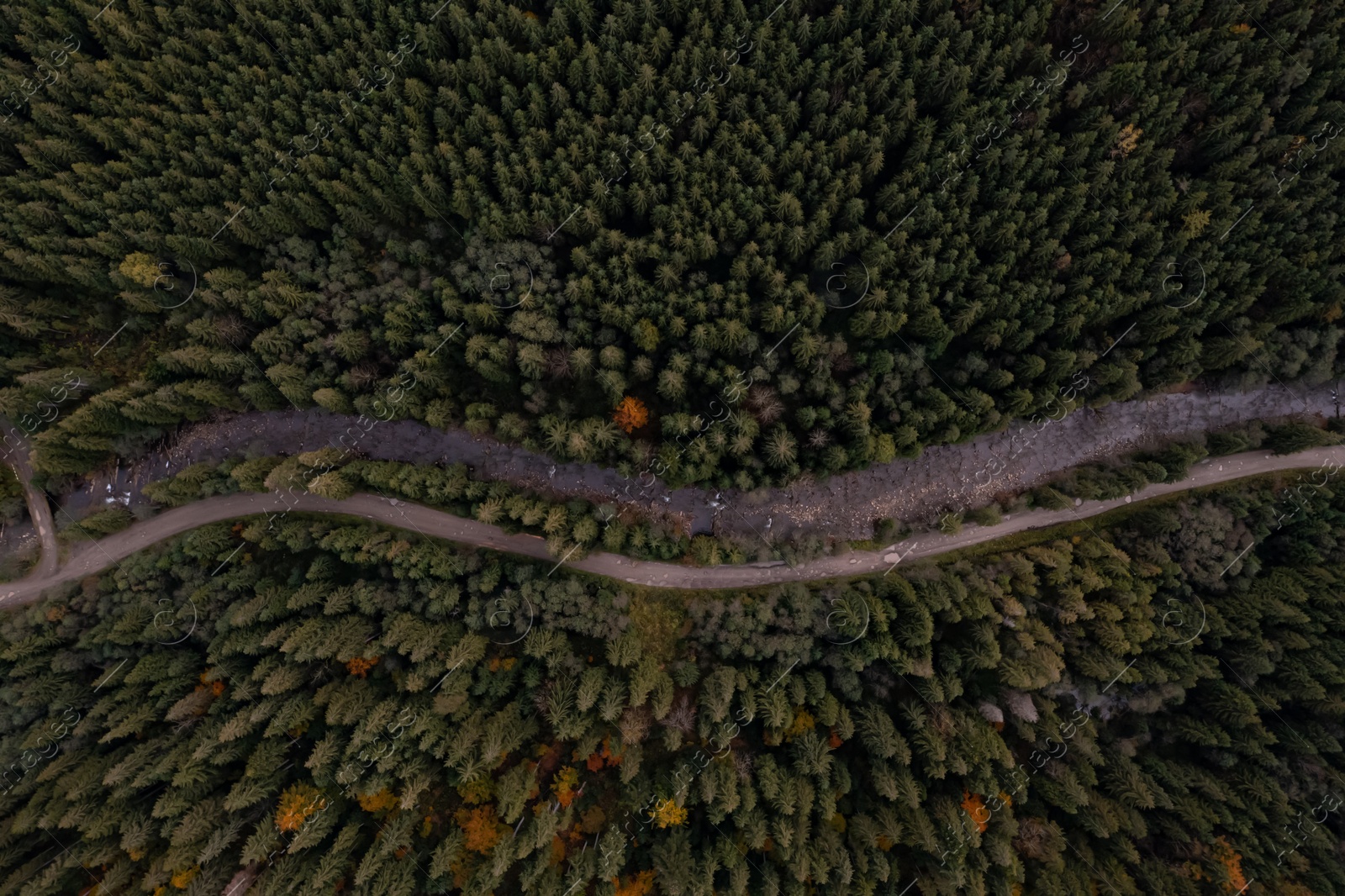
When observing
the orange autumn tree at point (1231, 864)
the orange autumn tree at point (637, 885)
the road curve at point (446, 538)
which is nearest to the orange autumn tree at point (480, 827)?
the orange autumn tree at point (637, 885)

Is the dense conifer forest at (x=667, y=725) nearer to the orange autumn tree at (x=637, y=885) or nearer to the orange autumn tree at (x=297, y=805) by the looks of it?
the orange autumn tree at (x=297, y=805)

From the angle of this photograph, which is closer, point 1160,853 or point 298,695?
point 298,695

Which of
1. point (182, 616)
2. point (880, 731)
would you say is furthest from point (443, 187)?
point (880, 731)

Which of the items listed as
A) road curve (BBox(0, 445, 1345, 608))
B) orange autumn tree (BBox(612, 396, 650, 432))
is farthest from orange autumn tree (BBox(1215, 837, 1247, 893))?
orange autumn tree (BBox(612, 396, 650, 432))

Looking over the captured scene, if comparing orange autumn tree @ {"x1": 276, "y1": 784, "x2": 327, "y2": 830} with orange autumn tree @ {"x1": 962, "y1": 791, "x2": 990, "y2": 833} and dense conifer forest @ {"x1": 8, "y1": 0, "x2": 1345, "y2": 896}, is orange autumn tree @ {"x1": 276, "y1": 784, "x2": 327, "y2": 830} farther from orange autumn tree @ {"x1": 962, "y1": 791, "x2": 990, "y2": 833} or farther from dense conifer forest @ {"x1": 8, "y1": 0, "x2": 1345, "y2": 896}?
orange autumn tree @ {"x1": 962, "y1": 791, "x2": 990, "y2": 833}

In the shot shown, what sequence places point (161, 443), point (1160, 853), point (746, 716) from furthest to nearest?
point (161, 443) → point (1160, 853) → point (746, 716)

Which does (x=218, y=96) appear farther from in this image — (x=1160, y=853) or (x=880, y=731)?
(x=1160, y=853)

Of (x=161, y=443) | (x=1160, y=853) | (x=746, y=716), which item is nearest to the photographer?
(x=746, y=716)
